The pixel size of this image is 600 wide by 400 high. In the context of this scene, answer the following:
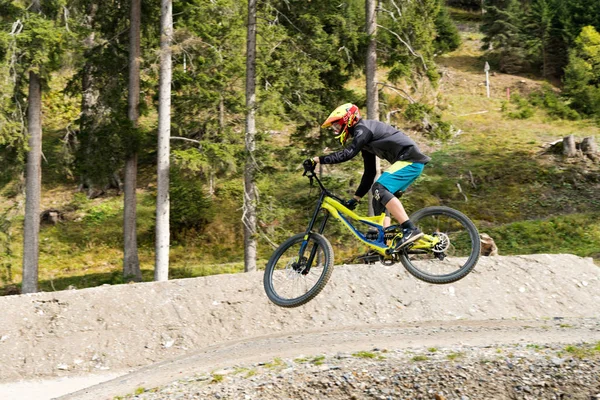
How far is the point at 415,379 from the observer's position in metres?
10.1

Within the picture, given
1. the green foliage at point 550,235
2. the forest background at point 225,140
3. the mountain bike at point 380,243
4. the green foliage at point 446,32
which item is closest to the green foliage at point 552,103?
the forest background at point 225,140

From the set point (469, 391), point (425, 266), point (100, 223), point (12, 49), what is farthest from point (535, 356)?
point (100, 223)

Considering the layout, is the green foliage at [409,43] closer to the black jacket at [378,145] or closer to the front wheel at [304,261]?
the black jacket at [378,145]

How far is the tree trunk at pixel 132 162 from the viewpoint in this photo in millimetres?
22203

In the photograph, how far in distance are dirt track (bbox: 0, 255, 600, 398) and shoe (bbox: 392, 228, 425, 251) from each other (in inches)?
141

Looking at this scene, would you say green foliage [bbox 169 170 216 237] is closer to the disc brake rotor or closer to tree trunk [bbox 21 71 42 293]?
tree trunk [bbox 21 71 42 293]

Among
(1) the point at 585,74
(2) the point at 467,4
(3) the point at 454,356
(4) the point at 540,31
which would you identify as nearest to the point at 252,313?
(3) the point at 454,356

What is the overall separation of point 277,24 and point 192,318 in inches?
435

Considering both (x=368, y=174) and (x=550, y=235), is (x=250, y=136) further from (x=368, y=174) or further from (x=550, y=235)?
(x=550, y=235)

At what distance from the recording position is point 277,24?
72.1ft

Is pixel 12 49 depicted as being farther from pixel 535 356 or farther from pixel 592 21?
pixel 592 21

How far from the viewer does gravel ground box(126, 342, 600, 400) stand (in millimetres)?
9891

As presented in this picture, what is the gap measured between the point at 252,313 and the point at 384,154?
658 centimetres

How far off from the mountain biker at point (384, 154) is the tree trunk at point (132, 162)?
13.9 m
